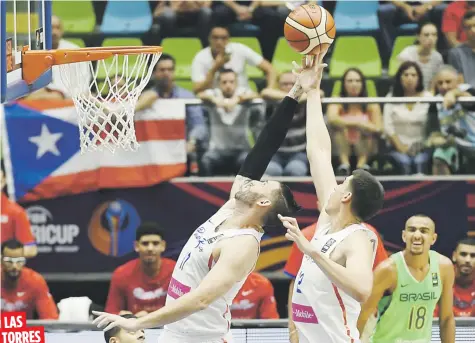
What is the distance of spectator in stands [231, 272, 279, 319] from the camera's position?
891 centimetres

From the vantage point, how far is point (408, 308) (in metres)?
7.51

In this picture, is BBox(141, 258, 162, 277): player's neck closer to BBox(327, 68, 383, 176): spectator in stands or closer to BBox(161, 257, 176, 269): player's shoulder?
BBox(161, 257, 176, 269): player's shoulder

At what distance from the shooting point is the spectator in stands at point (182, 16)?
1121 centimetres

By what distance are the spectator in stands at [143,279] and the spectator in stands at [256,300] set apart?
2.08 ft

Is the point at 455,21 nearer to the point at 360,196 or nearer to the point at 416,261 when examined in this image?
the point at 416,261

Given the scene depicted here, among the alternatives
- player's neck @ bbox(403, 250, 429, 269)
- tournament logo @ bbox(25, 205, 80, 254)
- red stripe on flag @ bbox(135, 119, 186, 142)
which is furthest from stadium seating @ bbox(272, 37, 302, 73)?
player's neck @ bbox(403, 250, 429, 269)

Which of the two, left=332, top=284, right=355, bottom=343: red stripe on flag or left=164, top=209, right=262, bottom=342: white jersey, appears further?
left=164, top=209, right=262, bottom=342: white jersey

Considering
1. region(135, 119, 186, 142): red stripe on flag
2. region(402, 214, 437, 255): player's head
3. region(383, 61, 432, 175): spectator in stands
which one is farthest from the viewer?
region(135, 119, 186, 142): red stripe on flag

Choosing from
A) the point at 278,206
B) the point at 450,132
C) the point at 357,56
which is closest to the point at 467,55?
the point at 357,56

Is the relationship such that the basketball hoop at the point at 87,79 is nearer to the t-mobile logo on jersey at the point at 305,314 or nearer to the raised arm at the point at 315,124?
the raised arm at the point at 315,124

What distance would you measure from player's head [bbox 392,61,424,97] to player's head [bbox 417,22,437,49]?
390mm

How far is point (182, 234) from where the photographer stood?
394 inches

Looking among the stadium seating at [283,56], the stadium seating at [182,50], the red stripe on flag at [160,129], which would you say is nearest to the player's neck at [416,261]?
the red stripe on flag at [160,129]

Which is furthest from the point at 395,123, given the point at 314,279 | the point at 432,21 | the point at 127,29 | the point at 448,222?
the point at 314,279
